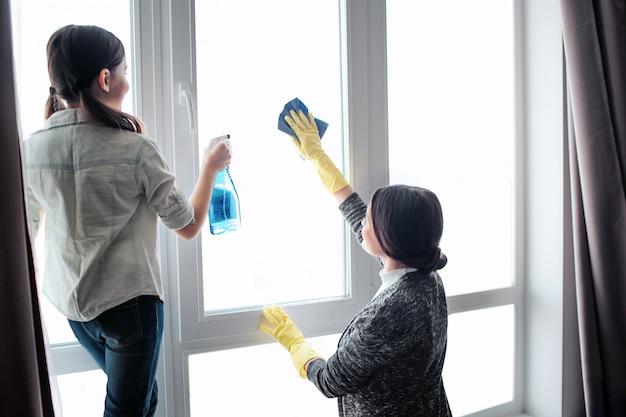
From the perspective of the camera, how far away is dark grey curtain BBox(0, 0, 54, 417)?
0.90m

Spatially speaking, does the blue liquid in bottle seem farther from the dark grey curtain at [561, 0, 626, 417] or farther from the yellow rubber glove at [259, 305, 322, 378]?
the dark grey curtain at [561, 0, 626, 417]

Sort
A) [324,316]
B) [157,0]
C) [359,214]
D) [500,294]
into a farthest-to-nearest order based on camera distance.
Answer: [500,294] < [324,316] < [359,214] < [157,0]

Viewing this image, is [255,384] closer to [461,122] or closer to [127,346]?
[127,346]

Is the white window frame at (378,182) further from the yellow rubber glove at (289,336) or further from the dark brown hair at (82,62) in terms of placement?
the dark brown hair at (82,62)

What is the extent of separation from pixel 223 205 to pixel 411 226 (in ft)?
1.78

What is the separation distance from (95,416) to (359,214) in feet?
3.12

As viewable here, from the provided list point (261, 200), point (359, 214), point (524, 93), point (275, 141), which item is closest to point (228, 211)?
point (261, 200)

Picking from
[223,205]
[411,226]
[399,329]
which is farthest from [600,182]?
[223,205]

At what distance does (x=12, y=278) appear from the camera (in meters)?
0.91

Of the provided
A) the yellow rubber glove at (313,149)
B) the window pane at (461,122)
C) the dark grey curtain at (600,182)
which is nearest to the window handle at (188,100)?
the yellow rubber glove at (313,149)

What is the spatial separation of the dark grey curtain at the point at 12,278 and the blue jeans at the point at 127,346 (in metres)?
0.14

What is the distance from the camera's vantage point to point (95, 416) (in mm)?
1332

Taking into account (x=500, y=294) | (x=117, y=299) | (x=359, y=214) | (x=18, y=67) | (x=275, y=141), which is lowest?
(x=500, y=294)

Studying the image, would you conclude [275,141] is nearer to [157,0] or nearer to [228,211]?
[228,211]
